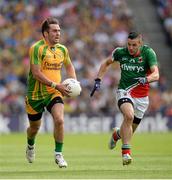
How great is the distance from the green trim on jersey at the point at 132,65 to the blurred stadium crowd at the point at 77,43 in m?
15.1

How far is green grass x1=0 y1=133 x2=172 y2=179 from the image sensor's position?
12118mm

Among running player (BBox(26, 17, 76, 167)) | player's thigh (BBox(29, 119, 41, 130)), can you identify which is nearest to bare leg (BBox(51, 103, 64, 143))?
running player (BBox(26, 17, 76, 167))

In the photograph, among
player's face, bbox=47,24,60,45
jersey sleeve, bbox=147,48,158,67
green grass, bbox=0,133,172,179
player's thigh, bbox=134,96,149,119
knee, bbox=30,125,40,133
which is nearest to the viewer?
green grass, bbox=0,133,172,179

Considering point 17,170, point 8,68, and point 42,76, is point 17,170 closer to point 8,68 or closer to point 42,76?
point 42,76

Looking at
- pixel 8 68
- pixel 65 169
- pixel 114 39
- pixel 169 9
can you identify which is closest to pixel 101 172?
pixel 65 169

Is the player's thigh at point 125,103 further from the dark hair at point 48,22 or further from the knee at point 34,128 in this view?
the dark hair at point 48,22

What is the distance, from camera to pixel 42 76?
13680 mm

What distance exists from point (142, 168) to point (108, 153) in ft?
16.8

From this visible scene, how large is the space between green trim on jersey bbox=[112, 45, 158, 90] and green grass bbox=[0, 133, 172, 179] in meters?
1.52

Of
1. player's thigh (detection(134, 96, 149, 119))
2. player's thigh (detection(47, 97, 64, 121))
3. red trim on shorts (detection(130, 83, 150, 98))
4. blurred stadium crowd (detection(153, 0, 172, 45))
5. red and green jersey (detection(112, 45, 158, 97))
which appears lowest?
player's thigh (detection(47, 97, 64, 121))

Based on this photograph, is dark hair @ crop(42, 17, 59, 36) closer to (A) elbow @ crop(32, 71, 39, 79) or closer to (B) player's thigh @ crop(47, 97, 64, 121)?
(A) elbow @ crop(32, 71, 39, 79)

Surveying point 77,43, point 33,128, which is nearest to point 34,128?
point 33,128

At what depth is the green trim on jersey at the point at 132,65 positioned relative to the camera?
1499 cm

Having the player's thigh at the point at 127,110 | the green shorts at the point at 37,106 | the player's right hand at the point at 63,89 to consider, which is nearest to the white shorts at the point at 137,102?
the player's thigh at the point at 127,110
